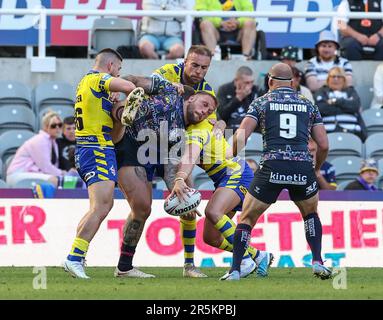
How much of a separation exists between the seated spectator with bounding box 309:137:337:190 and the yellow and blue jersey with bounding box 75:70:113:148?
5395 mm

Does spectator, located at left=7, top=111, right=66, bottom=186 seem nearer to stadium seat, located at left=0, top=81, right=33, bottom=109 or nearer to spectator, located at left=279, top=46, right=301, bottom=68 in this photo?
stadium seat, located at left=0, top=81, right=33, bottom=109

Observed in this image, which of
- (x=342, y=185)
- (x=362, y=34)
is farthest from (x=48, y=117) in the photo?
(x=362, y=34)

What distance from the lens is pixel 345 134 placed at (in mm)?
19031

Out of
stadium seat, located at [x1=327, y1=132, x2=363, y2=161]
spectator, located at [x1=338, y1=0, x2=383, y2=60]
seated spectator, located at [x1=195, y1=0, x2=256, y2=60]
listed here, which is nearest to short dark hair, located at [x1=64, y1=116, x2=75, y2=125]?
seated spectator, located at [x1=195, y1=0, x2=256, y2=60]

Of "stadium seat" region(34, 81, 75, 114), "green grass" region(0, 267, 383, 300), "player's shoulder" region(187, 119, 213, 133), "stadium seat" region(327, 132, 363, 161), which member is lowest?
"green grass" region(0, 267, 383, 300)

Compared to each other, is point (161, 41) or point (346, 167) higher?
point (161, 41)

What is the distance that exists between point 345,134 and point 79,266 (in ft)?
23.3

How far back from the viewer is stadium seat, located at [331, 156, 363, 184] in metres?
18.8

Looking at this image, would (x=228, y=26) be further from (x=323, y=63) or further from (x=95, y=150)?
(x=95, y=150)

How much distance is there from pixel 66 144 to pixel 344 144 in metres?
4.10

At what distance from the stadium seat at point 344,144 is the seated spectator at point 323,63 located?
0.94m

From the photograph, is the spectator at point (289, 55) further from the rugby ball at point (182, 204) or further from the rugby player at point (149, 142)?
the rugby ball at point (182, 204)

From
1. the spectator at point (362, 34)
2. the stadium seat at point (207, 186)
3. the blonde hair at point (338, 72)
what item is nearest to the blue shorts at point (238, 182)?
the stadium seat at point (207, 186)

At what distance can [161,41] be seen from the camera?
795 inches
